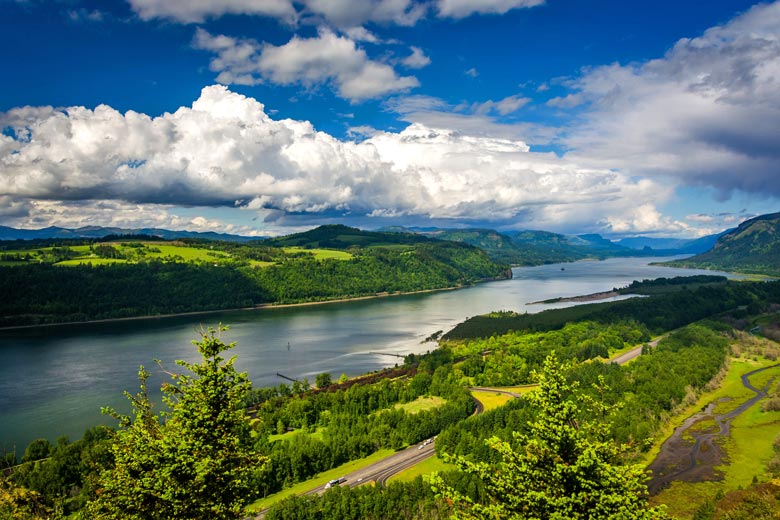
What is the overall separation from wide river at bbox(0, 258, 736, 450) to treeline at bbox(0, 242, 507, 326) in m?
9.30

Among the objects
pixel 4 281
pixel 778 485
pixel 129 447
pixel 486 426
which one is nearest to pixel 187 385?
pixel 129 447

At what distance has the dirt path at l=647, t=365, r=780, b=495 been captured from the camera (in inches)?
1591

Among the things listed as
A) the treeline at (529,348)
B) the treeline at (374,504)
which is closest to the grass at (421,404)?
the treeline at (529,348)

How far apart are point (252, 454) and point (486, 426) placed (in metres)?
38.9

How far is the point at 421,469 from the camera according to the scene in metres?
41.6

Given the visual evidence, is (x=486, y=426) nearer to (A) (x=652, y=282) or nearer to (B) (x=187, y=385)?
(B) (x=187, y=385)

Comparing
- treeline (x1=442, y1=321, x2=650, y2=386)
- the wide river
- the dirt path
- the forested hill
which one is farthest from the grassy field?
the forested hill

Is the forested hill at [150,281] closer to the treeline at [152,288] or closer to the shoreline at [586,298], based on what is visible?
the treeline at [152,288]

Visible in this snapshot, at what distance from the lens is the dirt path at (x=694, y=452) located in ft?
133

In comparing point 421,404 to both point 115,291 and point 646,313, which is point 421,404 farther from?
point 115,291

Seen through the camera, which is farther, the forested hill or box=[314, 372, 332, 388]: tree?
the forested hill

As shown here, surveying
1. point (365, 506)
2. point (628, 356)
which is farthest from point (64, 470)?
point (628, 356)

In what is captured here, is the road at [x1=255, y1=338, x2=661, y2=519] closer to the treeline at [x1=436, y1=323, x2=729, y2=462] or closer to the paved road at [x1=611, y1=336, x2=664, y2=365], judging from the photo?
the treeline at [x1=436, y1=323, x2=729, y2=462]

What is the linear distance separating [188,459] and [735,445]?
54.5m
